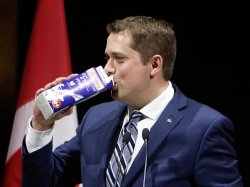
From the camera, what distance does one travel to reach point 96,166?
136 centimetres

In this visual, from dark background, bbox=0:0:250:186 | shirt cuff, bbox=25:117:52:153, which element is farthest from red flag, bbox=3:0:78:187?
shirt cuff, bbox=25:117:52:153

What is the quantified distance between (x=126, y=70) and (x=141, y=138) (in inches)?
7.5

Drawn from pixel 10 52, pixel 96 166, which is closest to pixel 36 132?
pixel 96 166

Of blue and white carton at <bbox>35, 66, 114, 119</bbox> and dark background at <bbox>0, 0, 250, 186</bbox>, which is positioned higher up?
blue and white carton at <bbox>35, 66, 114, 119</bbox>

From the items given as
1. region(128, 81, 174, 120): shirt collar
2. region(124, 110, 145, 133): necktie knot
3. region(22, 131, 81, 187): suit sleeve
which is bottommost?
region(22, 131, 81, 187): suit sleeve

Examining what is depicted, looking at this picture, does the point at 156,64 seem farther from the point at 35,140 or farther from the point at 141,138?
the point at 35,140

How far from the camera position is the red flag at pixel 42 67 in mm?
2059

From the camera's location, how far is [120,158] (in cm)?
131

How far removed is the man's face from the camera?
1321mm

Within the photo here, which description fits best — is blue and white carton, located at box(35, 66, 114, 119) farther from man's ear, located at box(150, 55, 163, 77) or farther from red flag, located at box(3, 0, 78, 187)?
red flag, located at box(3, 0, 78, 187)

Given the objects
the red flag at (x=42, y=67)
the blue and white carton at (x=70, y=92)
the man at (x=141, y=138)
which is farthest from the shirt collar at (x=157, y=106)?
the red flag at (x=42, y=67)

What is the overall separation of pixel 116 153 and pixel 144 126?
0.35ft

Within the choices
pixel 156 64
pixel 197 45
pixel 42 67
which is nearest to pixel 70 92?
pixel 156 64

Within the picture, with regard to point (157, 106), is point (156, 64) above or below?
above
